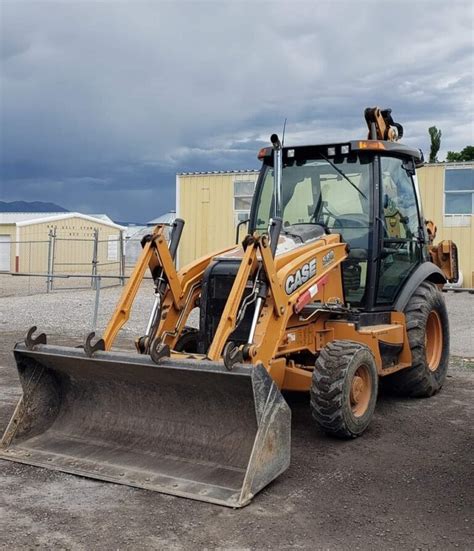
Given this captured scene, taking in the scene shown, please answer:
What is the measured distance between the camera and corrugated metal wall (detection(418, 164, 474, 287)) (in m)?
23.2

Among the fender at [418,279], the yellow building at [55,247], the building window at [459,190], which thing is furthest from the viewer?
the yellow building at [55,247]

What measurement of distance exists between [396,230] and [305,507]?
11.7 feet

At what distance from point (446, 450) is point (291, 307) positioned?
1.74 m

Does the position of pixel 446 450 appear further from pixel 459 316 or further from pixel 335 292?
pixel 459 316

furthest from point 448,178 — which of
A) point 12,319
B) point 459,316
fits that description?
point 12,319

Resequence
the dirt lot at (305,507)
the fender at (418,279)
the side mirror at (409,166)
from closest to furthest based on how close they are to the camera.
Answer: the dirt lot at (305,507), the fender at (418,279), the side mirror at (409,166)

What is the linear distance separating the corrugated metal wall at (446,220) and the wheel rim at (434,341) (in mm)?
15588

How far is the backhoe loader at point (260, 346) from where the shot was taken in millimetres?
5098

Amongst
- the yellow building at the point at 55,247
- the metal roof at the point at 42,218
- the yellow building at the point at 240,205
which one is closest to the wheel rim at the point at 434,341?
the yellow building at the point at 240,205

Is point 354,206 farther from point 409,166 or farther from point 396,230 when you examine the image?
point 409,166

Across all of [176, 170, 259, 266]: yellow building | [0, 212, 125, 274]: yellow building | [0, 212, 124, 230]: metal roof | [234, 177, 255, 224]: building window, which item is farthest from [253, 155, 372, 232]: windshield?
[0, 212, 124, 230]: metal roof

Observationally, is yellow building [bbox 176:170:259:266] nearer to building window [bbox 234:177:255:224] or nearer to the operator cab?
building window [bbox 234:177:255:224]

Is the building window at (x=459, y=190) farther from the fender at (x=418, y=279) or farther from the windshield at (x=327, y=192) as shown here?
the windshield at (x=327, y=192)

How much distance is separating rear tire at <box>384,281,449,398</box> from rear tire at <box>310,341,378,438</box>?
4.42ft
